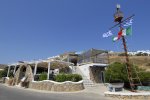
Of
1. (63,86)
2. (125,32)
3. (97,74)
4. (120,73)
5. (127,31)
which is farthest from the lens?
(97,74)

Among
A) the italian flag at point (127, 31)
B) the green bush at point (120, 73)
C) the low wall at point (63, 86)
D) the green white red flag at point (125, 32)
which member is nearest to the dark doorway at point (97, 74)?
the green bush at point (120, 73)

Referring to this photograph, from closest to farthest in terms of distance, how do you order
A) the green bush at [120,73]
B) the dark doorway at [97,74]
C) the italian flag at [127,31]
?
the italian flag at [127,31] → the green bush at [120,73] → the dark doorway at [97,74]

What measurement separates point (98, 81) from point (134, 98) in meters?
11.3

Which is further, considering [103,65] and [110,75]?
[103,65]

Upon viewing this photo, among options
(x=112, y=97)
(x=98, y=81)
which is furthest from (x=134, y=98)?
(x=98, y=81)

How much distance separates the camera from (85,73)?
26.4m

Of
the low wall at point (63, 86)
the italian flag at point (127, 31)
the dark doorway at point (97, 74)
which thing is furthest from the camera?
the dark doorway at point (97, 74)

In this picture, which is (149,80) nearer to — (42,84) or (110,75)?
(110,75)

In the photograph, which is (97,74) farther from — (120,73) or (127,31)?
(127,31)

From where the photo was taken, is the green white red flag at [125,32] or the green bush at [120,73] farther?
the green bush at [120,73]

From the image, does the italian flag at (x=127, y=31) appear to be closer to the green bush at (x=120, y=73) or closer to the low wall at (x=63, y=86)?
the green bush at (x=120, y=73)

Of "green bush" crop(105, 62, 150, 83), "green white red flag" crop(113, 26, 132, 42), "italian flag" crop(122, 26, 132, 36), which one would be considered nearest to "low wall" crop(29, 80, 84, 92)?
"green bush" crop(105, 62, 150, 83)

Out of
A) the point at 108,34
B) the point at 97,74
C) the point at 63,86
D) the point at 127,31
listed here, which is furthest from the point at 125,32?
the point at 97,74

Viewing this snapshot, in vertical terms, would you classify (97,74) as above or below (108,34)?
below
